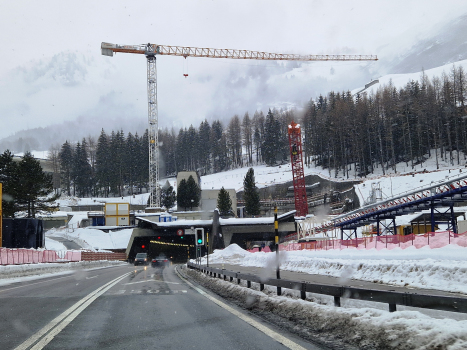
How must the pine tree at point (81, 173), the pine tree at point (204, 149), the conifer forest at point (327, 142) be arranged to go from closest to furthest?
the conifer forest at point (327, 142) < the pine tree at point (81, 173) < the pine tree at point (204, 149)

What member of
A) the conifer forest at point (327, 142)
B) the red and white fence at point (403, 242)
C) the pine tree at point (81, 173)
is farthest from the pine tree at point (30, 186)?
the pine tree at point (81, 173)

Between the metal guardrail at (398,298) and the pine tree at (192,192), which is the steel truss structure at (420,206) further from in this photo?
the pine tree at (192,192)

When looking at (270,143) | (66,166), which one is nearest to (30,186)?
(270,143)

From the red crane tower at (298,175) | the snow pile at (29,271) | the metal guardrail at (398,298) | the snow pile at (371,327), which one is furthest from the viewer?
the red crane tower at (298,175)

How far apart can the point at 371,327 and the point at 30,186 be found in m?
63.7

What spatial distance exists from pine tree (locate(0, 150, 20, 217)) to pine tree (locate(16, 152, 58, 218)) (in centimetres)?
58

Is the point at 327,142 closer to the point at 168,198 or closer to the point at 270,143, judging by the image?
the point at 270,143

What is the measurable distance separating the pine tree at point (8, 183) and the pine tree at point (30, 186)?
584 millimetres

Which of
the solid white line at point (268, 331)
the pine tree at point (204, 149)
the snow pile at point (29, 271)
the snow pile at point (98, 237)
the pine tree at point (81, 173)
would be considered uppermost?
the pine tree at point (204, 149)

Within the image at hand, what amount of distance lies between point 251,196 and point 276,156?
5322cm

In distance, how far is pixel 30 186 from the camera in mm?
61375

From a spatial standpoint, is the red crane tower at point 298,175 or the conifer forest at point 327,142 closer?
the red crane tower at point 298,175

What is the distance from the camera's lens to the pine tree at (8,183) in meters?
58.3

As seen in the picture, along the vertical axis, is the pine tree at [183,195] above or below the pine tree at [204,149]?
below
